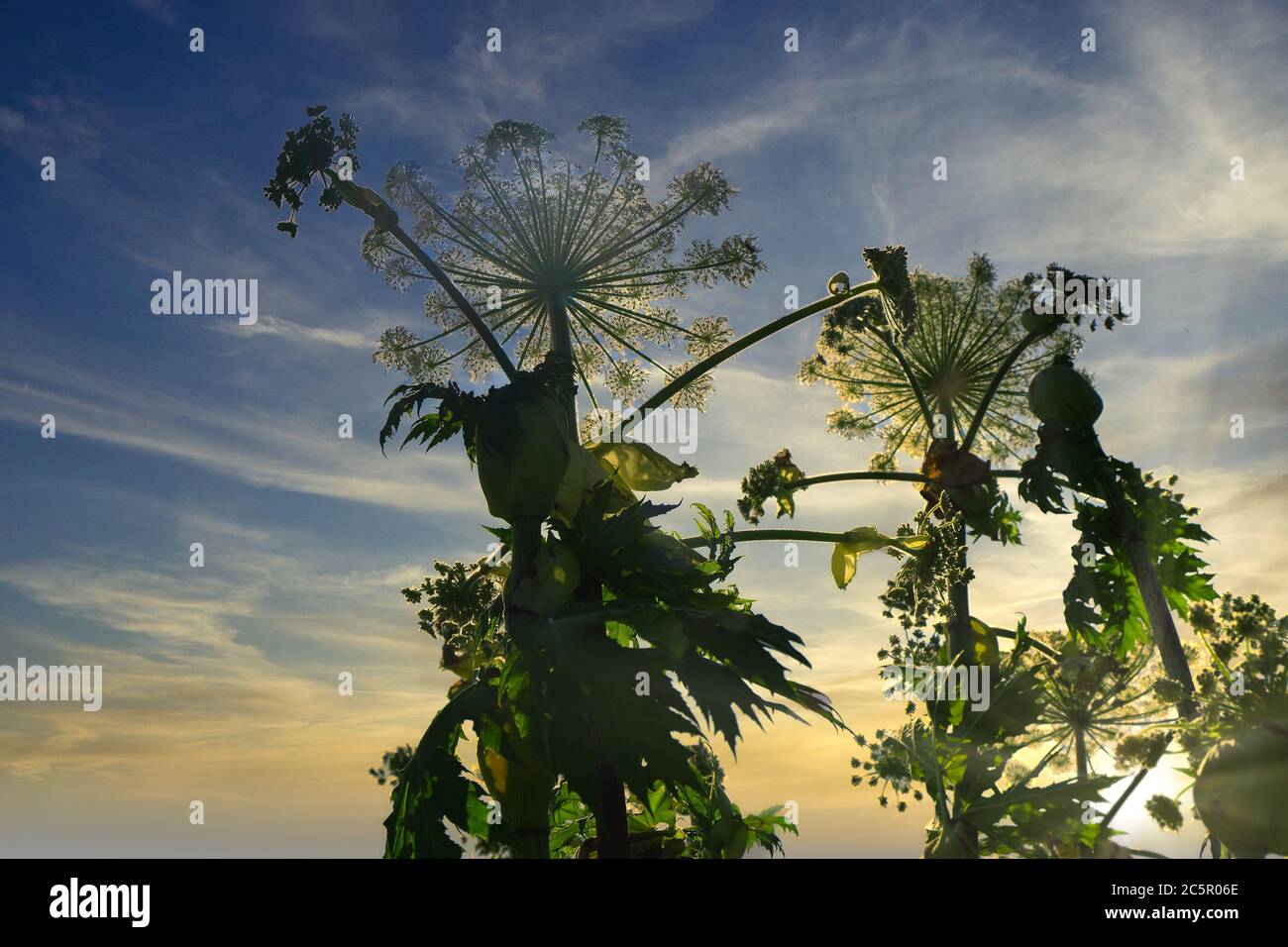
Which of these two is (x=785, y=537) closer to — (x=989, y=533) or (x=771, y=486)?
(x=771, y=486)

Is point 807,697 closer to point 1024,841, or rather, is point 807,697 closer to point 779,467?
point 1024,841

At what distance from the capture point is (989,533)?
24.1ft

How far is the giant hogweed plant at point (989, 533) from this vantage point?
3.77 metres

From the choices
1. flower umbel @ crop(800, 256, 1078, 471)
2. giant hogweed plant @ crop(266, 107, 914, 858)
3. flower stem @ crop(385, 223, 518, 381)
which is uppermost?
flower umbel @ crop(800, 256, 1078, 471)

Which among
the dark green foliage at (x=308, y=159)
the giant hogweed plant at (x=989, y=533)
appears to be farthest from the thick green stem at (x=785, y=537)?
the dark green foliage at (x=308, y=159)

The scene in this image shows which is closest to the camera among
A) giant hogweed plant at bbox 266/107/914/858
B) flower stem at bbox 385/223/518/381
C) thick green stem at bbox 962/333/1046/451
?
giant hogweed plant at bbox 266/107/914/858

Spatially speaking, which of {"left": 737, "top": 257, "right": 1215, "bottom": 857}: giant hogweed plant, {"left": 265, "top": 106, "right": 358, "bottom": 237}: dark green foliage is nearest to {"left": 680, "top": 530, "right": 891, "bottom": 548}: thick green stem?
{"left": 737, "top": 257, "right": 1215, "bottom": 857}: giant hogweed plant

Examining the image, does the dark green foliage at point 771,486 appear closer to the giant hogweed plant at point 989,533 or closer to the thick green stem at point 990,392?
the giant hogweed plant at point 989,533

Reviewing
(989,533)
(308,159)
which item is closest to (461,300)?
(308,159)

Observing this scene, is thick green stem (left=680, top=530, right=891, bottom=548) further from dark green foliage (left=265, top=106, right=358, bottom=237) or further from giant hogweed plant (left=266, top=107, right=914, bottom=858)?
dark green foliage (left=265, top=106, right=358, bottom=237)

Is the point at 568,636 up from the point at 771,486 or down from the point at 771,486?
down

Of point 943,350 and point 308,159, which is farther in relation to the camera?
point 943,350

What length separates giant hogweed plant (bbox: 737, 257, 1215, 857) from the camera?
12.4 feet
